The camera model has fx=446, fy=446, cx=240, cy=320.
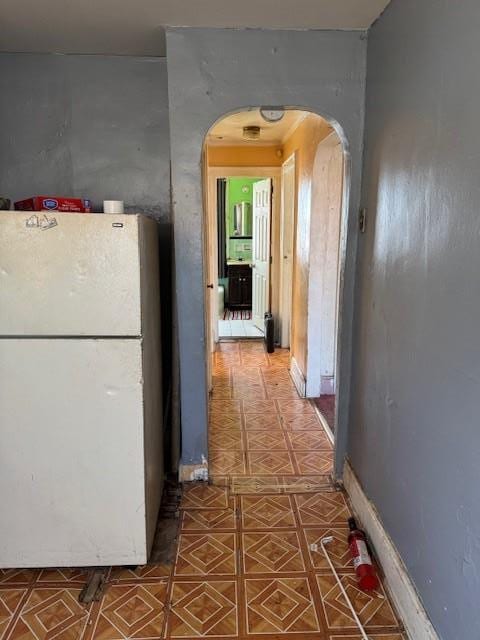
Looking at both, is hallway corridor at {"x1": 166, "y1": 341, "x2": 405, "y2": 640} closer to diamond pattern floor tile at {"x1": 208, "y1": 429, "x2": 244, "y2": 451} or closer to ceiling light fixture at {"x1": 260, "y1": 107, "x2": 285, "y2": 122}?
diamond pattern floor tile at {"x1": 208, "y1": 429, "x2": 244, "y2": 451}

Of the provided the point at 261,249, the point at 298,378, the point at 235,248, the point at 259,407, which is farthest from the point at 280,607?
the point at 235,248

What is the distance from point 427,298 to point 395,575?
105 centimetres

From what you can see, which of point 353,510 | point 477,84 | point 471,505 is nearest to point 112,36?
point 477,84

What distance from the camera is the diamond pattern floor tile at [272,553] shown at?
1.86 m

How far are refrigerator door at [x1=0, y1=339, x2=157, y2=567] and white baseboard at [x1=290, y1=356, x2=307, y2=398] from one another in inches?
84.6

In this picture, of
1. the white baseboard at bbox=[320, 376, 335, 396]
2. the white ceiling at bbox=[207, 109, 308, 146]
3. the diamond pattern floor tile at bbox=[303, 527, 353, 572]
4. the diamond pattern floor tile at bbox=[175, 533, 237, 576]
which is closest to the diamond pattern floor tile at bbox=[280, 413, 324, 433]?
the white baseboard at bbox=[320, 376, 335, 396]

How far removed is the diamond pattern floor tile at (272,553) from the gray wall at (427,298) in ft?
1.38

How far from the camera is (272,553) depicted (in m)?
1.95

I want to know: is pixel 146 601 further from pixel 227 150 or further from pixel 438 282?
pixel 227 150

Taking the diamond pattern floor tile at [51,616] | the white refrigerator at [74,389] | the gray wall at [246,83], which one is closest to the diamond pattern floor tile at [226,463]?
the white refrigerator at [74,389]

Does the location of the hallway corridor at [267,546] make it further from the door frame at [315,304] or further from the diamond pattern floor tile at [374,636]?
the door frame at [315,304]

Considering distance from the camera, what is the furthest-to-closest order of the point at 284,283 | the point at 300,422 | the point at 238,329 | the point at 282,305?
the point at 238,329, the point at 282,305, the point at 284,283, the point at 300,422

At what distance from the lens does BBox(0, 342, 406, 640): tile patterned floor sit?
1584 mm

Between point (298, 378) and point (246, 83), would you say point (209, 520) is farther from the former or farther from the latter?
point (246, 83)
